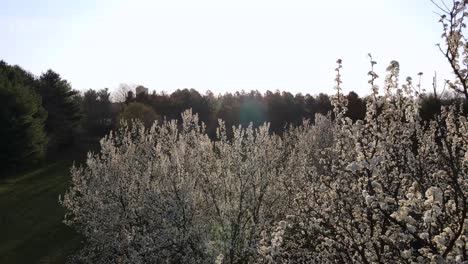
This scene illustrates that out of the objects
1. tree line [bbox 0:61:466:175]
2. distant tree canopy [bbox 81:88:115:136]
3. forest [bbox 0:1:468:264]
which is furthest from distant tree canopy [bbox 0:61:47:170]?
distant tree canopy [bbox 81:88:115:136]

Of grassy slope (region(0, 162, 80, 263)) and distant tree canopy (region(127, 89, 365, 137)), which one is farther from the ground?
distant tree canopy (region(127, 89, 365, 137))

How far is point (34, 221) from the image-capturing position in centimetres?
2731

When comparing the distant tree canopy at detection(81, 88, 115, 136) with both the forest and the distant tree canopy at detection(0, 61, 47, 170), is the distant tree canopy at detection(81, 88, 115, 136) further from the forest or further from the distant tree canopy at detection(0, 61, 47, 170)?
the forest

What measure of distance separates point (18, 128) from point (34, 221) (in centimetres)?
1295

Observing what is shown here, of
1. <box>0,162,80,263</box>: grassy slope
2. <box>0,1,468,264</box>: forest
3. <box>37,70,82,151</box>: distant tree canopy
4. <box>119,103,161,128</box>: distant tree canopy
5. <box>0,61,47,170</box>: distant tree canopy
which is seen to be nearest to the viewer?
<box>0,1,468,264</box>: forest

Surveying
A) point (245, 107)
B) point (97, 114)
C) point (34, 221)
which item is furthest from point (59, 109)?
point (34, 221)

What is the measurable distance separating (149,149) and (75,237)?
12672mm

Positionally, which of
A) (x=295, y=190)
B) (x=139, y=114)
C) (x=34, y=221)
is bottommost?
(x=34, y=221)

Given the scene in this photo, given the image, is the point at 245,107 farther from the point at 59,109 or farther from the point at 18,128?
the point at 18,128

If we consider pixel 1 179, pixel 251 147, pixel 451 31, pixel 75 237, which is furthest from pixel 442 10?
pixel 1 179

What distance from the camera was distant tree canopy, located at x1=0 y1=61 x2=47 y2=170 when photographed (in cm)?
3738

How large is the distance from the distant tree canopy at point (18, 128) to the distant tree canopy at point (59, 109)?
658 centimetres

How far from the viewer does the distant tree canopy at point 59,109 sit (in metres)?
48.0

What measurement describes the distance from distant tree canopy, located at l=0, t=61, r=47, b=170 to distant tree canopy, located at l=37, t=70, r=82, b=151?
6.58m
